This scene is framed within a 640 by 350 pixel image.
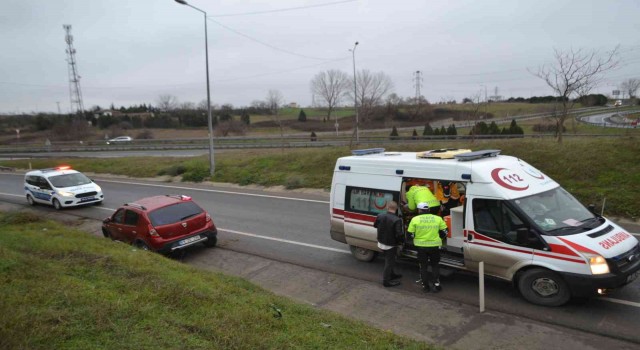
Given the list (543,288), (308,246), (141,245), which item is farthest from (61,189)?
(543,288)

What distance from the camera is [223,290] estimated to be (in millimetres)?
7117

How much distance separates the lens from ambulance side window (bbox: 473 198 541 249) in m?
Result: 6.89

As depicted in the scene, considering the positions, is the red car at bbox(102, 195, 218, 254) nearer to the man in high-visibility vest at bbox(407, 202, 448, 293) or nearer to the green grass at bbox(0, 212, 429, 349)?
the green grass at bbox(0, 212, 429, 349)

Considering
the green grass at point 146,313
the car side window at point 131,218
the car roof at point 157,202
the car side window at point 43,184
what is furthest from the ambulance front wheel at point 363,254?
the car side window at point 43,184

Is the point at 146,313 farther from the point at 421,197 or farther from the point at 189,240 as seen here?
the point at 189,240

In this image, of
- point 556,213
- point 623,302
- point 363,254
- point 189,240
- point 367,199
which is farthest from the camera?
point 189,240

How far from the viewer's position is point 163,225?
35.4ft

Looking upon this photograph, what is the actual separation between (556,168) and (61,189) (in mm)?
19916

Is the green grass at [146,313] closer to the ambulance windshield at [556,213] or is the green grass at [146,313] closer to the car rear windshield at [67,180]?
the ambulance windshield at [556,213]

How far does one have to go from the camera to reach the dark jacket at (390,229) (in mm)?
7949

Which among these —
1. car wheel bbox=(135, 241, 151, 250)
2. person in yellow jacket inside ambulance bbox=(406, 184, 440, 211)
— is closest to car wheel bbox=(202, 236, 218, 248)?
car wheel bbox=(135, 241, 151, 250)

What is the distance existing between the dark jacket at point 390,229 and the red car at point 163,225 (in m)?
5.32

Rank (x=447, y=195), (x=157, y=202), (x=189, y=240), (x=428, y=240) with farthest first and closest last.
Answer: (x=157, y=202), (x=189, y=240), (x=447, y=195), (x=428, y=240)

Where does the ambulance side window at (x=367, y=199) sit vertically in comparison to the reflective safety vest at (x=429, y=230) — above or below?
above
